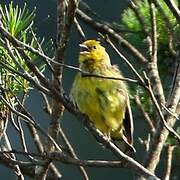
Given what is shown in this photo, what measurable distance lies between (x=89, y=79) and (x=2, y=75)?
2.99 feet

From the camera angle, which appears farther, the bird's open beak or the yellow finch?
the bird's open beak

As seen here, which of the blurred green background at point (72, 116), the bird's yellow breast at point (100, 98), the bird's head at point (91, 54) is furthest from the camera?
the blurred green background at point (72, 116)

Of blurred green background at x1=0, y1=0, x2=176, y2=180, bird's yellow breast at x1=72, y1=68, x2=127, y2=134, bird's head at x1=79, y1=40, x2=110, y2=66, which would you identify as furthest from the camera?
blurred green background at x1=0, y1=0, x2=176, y2=180

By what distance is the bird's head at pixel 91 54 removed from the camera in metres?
4.47

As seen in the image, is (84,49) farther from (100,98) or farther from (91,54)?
(100,98)

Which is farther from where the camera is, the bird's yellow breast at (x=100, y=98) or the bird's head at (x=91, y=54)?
the bird's head at (x=91, y=54)

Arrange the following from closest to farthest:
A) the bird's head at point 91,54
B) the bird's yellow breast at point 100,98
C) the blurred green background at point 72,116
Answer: the bird's yellow breast at point 100,98 < the bird's head at point 91,54 < the blurred green background at point 72,116

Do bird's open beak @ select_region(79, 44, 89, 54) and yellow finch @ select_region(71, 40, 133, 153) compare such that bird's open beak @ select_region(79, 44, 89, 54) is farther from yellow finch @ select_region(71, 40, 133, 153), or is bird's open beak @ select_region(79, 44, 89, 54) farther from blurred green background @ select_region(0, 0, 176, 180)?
blurred green background @ select_region(0, 0, 176, 180)

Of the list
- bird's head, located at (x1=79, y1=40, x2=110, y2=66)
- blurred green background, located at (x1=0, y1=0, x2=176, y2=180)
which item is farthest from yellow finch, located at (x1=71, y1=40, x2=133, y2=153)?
blurred green background, located at (x1=0, y1=0, x2=176, y2=180)

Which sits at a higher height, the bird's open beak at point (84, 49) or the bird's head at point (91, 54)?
the bird's open beak at point (84, 49)

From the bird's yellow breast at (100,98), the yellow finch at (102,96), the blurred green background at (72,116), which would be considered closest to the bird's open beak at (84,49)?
the yellow finch at (102,96)

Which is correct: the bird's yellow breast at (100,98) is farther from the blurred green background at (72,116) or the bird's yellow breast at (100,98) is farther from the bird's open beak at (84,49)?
the blurred green background at (72,116)

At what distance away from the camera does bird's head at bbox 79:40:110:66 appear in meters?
4.47

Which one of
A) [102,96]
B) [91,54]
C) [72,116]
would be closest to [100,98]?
[102,96]
